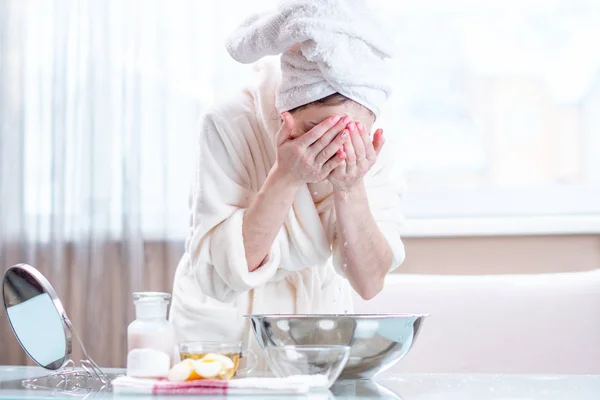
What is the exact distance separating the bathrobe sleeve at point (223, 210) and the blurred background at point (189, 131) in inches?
46.1

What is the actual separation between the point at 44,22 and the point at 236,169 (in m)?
1.67

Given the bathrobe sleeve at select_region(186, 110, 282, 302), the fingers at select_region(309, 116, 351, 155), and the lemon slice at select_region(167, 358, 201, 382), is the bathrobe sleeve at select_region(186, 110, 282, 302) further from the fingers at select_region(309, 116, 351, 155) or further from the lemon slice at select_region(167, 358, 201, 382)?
the lemon slice at select_region(167, 358, 201, 382)

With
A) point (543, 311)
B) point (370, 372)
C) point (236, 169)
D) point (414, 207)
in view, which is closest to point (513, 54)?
point (414, 207)

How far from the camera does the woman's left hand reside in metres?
1.21

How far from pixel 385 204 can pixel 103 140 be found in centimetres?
147

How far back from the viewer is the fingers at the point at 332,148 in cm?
119

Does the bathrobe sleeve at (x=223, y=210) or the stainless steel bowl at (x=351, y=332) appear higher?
the bathrobe sleeve at (x=223, y=210)

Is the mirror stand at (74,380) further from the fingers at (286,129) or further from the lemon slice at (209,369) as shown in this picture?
the fingers at (286,129)

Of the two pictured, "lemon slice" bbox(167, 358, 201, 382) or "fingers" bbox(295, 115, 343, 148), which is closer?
"lemon slice" bbox(167, 358, 201, 382)

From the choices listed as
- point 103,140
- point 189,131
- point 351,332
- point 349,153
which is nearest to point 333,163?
point 349,153

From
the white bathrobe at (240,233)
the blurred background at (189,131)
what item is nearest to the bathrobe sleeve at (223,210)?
the white bathrobe at (240,233)

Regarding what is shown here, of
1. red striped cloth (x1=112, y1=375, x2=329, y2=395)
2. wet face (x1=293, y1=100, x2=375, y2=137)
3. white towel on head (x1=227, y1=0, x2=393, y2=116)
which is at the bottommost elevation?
red striped cloth (x1=112, y1=375, x2=329, y2=395)

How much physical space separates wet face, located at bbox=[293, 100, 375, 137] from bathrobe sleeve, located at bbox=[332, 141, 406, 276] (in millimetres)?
227

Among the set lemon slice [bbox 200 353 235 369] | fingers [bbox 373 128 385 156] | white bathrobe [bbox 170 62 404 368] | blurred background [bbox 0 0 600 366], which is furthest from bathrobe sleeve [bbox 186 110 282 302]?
blurred background [bbox 0 0 600 366]
